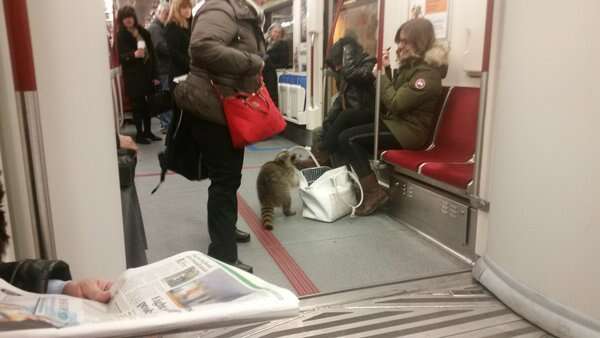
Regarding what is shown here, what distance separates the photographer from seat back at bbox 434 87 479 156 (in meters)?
3.53

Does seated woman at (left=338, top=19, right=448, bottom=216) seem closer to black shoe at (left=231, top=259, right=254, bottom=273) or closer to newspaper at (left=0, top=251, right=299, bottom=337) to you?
black shoe at (left=231, top=259, right=254, bottom=273)

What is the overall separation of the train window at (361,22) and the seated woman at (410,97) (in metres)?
1.40

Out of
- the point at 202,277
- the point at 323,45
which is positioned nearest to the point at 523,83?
the point at 202,277

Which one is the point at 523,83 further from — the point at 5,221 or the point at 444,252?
the point at 5,221

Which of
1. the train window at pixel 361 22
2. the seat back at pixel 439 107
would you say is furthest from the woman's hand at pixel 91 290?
the train window at pixel 361 22

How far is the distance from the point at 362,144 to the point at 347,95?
66cm

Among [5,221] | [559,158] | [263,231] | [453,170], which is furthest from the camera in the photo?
[263,231]

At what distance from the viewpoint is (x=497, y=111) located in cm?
250

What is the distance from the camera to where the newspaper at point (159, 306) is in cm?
77

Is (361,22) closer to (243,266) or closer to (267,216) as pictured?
(267,216)

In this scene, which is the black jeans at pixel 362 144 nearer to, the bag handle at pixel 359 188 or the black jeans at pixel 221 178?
the bag handle at pixel 359 188

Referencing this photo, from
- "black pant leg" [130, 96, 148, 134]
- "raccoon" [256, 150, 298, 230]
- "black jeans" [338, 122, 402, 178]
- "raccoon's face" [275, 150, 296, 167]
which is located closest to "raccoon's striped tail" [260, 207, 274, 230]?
"raccoon" [256, 150, 298, 230]

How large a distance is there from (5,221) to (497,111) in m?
2.12

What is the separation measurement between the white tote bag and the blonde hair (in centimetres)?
179
